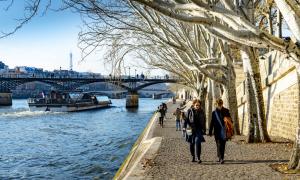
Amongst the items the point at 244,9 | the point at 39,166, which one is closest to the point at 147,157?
the point at 244,9

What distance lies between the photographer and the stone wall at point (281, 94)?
581 inches

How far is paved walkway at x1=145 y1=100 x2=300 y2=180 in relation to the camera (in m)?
9.16

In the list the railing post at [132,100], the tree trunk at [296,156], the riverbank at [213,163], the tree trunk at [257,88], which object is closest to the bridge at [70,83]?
the railing post at [132,100]

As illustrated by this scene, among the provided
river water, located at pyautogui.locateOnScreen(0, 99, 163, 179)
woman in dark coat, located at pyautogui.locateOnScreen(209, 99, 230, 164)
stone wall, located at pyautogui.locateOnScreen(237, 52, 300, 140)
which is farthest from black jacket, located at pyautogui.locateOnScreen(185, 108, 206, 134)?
river water, located at pyautogui.locateOnScreen(0, 99, 163, 179)

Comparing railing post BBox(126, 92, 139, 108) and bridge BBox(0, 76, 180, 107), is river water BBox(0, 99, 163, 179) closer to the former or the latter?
railing post BBox(126, 92, 139, 108)

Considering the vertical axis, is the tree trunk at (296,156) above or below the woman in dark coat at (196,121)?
below

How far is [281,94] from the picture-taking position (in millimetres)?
16469

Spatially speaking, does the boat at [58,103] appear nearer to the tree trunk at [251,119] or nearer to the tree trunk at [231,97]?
the tree trunk at [231,97]

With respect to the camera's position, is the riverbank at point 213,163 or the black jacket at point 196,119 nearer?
the riverbank at point 213,163

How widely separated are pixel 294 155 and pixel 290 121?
604 centimetres

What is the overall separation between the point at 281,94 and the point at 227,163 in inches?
262

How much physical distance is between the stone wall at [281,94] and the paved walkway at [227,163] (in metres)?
1.55

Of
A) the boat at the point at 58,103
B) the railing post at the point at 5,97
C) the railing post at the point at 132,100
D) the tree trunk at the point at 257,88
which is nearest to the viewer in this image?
the tree trunk at the point at 257,88

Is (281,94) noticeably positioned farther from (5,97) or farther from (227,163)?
(5,97)
